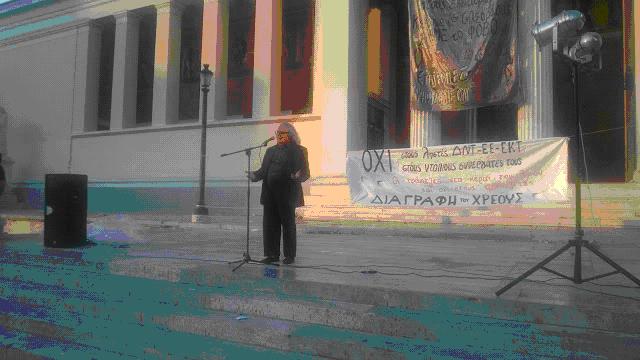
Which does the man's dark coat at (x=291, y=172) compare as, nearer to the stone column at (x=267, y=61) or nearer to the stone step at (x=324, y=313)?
the stone step at (x=324, y=313)

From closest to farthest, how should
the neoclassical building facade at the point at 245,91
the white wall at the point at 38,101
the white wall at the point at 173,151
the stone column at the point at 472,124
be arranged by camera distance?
the neoclassical building facade at the point at 245,91 → the stone column at the point at 472,124 → the white wall at the point at 173,151 → the white wall at the point at 38,101

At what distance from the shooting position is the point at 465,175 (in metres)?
9.21

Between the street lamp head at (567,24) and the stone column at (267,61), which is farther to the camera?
the stone column at (267,61)

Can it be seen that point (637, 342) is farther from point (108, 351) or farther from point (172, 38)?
point (172, 38)

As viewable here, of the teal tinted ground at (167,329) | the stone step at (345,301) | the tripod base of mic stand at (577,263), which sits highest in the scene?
the tripod base of mic stand at (577,263)

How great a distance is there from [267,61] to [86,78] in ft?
28.7

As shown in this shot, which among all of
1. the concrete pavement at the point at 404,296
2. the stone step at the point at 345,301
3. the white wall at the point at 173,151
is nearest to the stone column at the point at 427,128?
the white wall at the point at 173,151

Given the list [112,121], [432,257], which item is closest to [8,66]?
[112,121]

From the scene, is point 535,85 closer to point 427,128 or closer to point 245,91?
point 427,128

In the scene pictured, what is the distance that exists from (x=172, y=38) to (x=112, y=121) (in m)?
4.04

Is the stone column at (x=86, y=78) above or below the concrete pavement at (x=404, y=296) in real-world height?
above

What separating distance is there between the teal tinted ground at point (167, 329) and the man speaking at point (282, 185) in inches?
27.2

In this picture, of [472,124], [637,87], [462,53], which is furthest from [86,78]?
[637,87]

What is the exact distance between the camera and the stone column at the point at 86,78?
1953 centimetres
